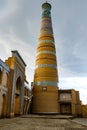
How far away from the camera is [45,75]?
2661 cm

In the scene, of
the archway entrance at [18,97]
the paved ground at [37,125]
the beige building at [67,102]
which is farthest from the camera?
the beige building at [67,102]

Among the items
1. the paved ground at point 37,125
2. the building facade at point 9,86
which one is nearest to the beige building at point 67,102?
the building facade at point 9,86

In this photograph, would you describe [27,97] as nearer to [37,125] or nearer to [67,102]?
[67,102]

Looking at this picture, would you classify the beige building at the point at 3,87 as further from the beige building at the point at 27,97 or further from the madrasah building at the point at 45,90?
the beige building at the point at 27,97

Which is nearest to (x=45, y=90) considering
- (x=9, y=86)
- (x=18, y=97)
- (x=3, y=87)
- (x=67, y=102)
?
(x=67, y=102)

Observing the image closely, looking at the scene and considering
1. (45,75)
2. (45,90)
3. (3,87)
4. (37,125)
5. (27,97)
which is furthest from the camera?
(45,75)

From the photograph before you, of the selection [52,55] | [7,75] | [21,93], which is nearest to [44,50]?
[52,55]

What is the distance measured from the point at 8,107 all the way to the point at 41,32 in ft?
59.5

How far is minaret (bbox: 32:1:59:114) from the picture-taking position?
25200mm

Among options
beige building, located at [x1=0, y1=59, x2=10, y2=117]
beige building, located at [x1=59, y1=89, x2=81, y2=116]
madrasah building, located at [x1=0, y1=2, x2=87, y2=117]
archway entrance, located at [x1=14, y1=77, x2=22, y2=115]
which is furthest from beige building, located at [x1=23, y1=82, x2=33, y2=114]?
beige building, located at [x1=0, y1=59, x2=10, y2=117]

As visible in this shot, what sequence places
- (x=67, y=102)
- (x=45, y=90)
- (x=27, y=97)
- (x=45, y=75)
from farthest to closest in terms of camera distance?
(x=45, y=75)
(x=45, y=90)
(x=67, y=102)
(x=27, y=97)

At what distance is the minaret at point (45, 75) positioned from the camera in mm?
25200

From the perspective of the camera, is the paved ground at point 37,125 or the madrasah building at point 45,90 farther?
the madrasah building at point 45,90

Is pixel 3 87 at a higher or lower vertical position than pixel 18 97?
higher
